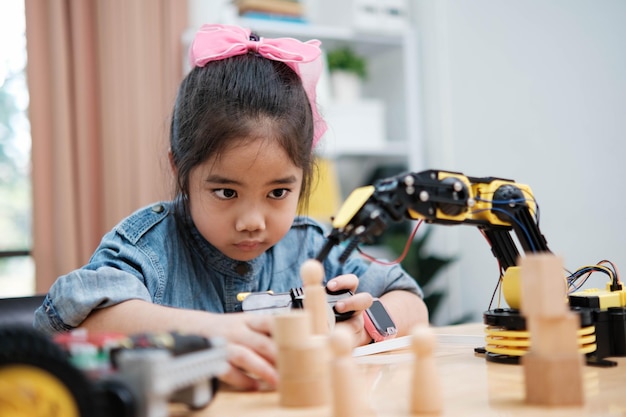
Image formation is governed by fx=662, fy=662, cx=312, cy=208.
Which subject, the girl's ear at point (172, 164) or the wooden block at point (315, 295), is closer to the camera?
the wooden block at point (315, 295)

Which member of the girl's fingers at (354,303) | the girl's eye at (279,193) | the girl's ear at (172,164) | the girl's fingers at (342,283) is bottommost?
the girl's fingers at (354,303)

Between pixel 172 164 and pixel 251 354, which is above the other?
pixel 172 164

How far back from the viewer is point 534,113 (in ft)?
7.18

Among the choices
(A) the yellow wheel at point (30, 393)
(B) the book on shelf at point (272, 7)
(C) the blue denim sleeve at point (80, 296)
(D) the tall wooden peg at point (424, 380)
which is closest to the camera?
(A) the yellow wheel at point (30, 393)

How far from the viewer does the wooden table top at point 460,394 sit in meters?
0.56

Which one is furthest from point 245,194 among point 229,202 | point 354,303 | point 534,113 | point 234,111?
point 534,113

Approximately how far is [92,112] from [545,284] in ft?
7.08

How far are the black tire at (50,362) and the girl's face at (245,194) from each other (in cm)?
59

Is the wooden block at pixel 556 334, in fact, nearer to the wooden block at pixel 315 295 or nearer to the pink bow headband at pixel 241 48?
the wooden block at pixel 315 295

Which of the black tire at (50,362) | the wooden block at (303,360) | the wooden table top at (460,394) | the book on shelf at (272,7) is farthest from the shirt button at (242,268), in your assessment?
the book on shelf at (272,7)

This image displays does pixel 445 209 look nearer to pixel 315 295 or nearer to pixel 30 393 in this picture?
pixel 315 295

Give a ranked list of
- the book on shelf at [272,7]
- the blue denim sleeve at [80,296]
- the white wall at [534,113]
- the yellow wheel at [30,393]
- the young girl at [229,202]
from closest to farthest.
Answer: the yellow wheel at [30,393] < the blue denim sleeve at [80,296] < the young girl at [229,202] < the white wall at [534,113] < the book on shelf at [272,7]

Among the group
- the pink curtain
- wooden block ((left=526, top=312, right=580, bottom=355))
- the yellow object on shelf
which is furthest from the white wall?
the pink curtain

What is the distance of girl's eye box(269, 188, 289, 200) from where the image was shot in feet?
3.50
